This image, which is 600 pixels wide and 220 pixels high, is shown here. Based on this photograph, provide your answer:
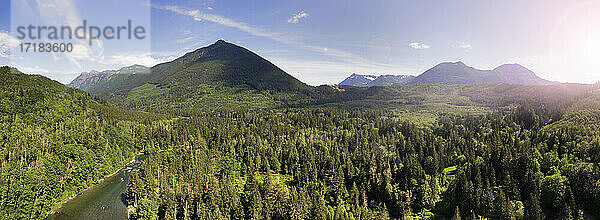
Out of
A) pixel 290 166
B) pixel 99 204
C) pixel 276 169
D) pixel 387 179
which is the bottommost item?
pixel 99 204

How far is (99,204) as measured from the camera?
8669 cm

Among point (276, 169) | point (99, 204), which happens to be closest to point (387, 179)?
point (276, 169)

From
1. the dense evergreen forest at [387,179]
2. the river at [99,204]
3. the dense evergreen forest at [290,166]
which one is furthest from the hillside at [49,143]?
the dense evergreen forest at [387,179]

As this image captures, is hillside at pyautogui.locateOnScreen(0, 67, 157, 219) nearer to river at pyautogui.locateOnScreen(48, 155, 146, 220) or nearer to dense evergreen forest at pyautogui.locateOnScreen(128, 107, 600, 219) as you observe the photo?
river at pyautogui.locateOnScreen(48, 155, 146, 220)

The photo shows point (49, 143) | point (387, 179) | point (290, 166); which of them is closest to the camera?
point (387, 179)

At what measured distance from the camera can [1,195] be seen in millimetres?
66375

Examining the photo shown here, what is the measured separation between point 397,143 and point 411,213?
79378mm

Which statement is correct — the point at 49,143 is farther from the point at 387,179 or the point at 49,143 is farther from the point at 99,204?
the point at 387,179

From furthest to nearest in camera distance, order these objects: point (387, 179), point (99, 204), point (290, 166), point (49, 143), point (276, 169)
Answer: point (276, 169) → point (290, 166) → point (49, 143) → point (99, 204) → point (387, 179)

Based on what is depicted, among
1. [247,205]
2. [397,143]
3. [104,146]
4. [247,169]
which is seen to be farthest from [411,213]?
[104,146]

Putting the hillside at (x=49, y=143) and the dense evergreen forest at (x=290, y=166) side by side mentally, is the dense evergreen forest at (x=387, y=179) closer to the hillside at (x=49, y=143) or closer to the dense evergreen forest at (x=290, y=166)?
the dense evergreen forest at (x=290, y=166)

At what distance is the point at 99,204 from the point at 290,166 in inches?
2668

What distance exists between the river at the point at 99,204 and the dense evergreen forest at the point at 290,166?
313 cm

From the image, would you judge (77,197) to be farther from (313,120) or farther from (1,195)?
(313,120)
